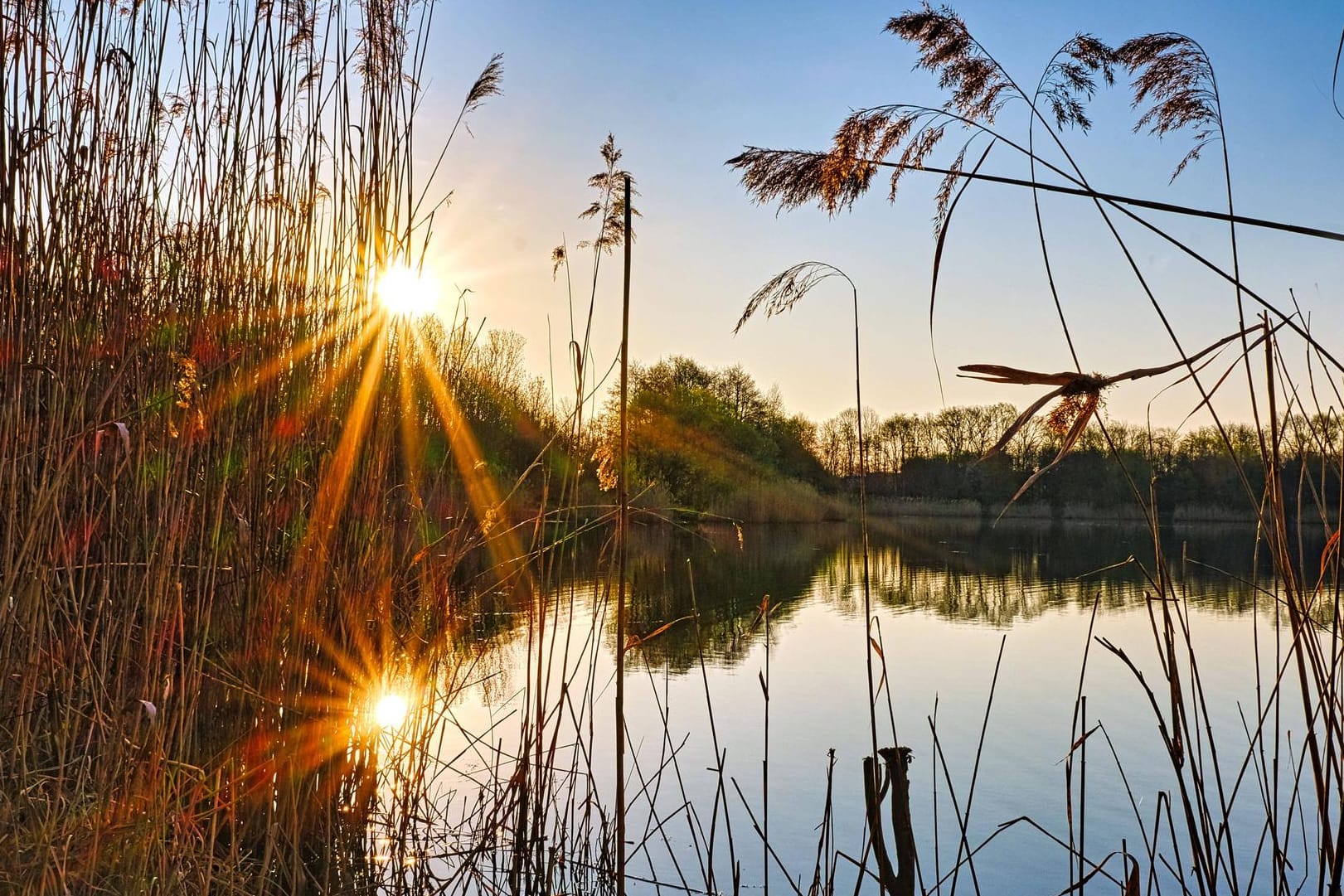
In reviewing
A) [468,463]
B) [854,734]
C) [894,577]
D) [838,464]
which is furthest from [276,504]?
[838,464]

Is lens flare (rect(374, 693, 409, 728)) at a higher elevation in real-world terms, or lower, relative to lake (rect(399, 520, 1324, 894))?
higher

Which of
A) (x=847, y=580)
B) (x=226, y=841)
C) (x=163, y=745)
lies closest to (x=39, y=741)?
(x=226, y=841)

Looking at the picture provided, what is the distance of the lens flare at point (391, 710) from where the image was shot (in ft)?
7.14

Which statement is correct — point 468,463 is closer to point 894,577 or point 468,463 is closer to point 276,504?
point 276,504

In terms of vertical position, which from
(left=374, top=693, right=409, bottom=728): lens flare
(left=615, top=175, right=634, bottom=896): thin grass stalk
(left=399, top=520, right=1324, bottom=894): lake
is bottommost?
(left=399, top=520, right=1324, bottom=894): lake

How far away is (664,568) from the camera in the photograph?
14.9 meters

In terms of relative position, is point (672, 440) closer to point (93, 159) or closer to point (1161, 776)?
point (1161, 776)

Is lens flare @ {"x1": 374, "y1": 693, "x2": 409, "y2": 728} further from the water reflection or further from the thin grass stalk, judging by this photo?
the water reflection

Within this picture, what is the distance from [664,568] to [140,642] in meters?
13.3

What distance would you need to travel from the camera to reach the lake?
2.26 m

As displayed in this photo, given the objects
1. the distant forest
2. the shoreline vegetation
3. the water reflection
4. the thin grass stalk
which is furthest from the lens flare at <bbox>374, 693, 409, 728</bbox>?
the distant forest

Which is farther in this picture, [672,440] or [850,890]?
[672,440]

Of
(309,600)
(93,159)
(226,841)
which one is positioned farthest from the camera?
(226,841)

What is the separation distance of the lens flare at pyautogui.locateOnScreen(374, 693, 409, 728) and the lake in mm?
121
